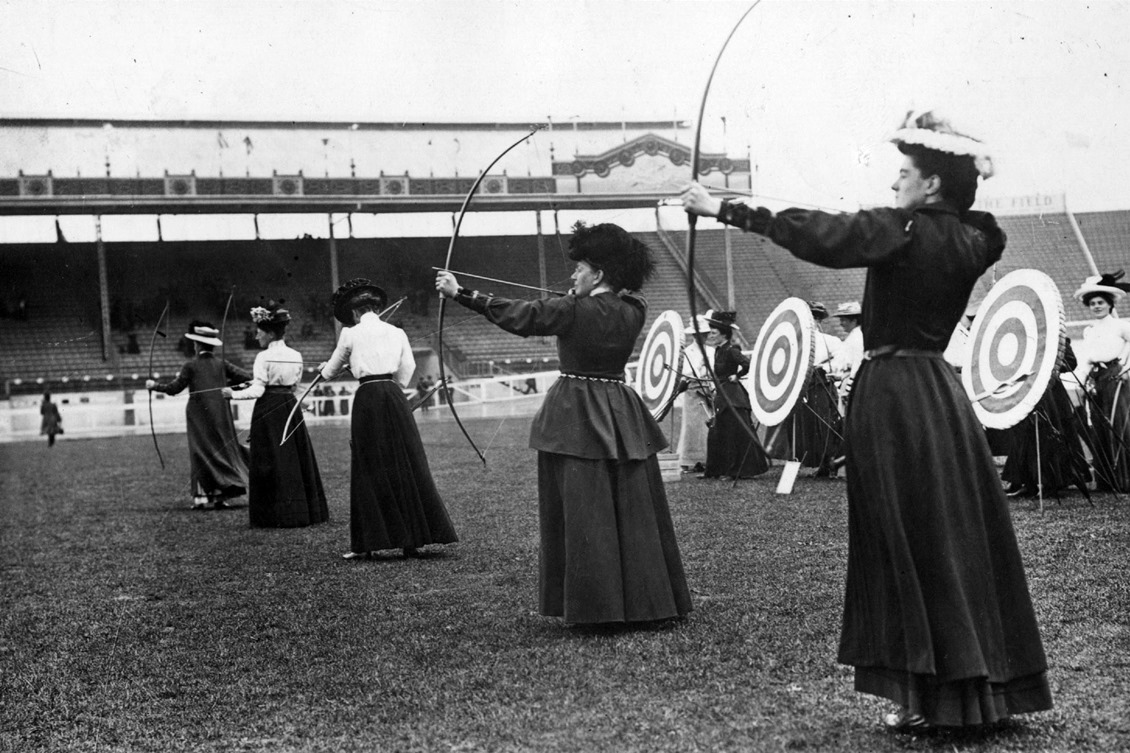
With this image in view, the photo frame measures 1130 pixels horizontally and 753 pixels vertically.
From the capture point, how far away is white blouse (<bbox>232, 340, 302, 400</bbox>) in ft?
30.3

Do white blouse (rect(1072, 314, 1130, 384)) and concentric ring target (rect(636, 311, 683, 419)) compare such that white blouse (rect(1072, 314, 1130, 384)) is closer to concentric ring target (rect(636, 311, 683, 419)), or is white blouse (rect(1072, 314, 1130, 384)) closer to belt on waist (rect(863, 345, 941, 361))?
concentric ring target (rect(636, 311, 683, 419))

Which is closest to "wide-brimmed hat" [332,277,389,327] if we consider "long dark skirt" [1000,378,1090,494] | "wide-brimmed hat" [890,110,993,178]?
"wide-brimmed hat" [890,110,993,178]

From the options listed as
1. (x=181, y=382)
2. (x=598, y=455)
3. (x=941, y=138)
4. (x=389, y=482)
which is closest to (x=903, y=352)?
(x=941, y=138)

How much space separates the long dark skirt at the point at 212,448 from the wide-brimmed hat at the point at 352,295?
4.19 m

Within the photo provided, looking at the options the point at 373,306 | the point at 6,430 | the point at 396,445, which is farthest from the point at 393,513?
the point at 6,430

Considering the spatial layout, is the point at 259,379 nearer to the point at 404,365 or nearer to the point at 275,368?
the point at 275,368

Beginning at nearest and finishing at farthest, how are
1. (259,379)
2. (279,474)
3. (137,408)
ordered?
(279,474)
(259,379)
(137,408)

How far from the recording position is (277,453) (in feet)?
30.2

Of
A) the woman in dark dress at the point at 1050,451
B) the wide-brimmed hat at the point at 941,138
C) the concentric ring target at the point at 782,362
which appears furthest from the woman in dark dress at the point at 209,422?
the wide-brimmed hat at the point at 941,138

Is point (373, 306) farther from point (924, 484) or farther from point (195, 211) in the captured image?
point (195, 211)

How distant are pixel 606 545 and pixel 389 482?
2.74 m

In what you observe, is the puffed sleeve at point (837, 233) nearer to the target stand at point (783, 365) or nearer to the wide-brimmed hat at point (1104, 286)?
the target stand at point (783, 365)

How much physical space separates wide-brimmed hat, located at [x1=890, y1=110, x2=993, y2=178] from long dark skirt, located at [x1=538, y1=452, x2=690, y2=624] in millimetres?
2115

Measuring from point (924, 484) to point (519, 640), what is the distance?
6.78ft
